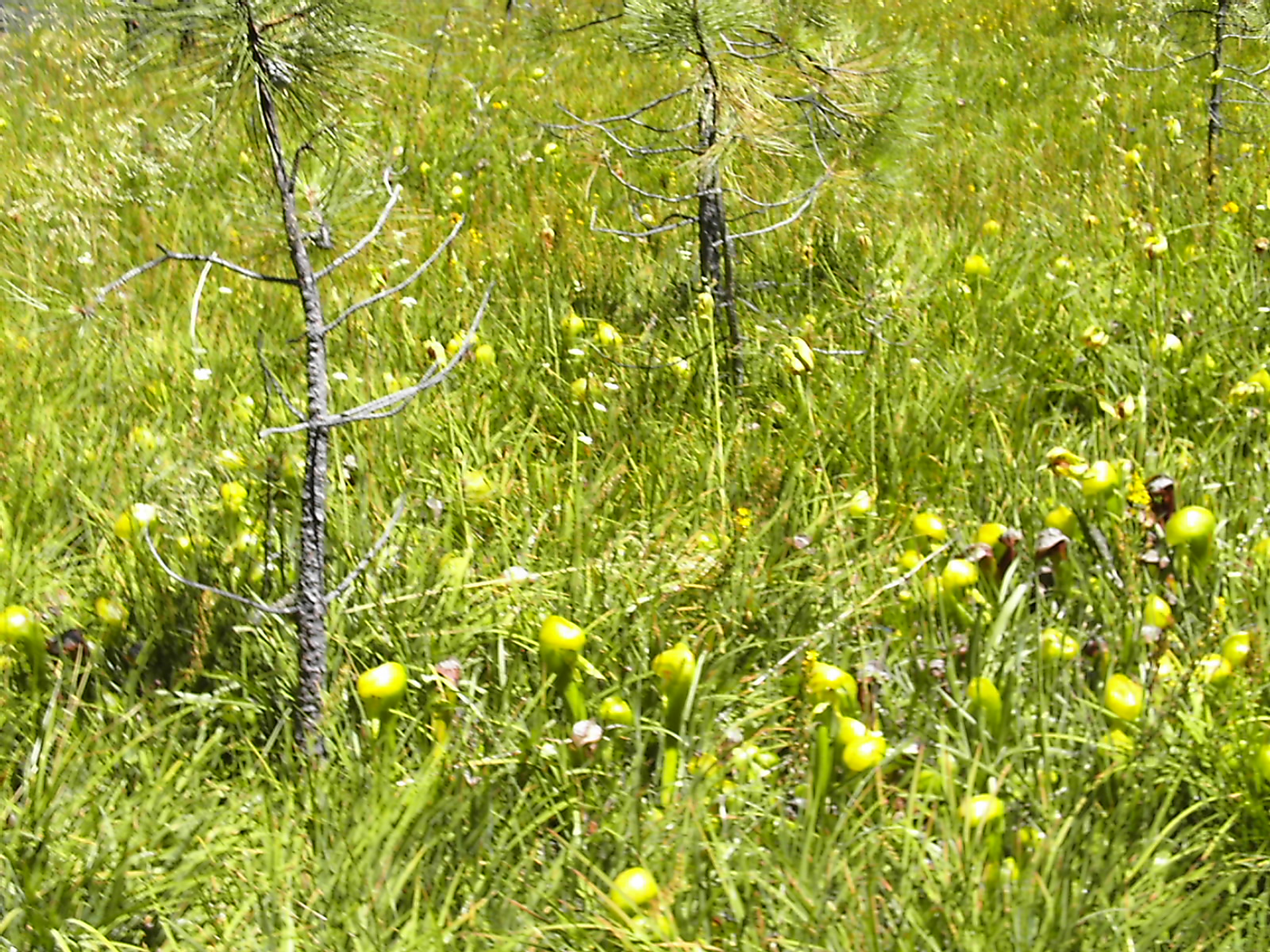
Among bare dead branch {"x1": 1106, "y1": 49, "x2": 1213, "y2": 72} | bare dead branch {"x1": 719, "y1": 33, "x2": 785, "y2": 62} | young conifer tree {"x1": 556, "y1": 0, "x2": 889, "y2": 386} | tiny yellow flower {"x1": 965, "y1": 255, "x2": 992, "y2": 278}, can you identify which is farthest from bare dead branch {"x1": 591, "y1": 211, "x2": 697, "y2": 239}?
bare dead branch {"x1": 1106, "y1": 49, "x2": 1213, "y2": 72}

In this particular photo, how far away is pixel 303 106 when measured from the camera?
1901mm

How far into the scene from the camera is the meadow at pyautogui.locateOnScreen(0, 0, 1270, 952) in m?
1.67

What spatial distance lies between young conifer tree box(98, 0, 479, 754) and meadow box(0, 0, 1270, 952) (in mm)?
54

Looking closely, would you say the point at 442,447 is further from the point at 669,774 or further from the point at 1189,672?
the point at 1189,672

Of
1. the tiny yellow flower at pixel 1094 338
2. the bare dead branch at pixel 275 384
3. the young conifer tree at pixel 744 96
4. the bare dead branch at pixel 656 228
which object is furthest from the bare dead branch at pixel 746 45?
the bare dead branch at pixel 275 384

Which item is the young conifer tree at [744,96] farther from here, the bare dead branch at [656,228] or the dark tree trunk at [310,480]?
the dark tree trunk at [310,480]

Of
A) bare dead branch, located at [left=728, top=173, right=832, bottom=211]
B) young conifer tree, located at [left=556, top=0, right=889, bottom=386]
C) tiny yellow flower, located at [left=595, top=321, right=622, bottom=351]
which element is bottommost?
tiny yellow flower, located at [left=595, top=321, right=622, bottom=351]

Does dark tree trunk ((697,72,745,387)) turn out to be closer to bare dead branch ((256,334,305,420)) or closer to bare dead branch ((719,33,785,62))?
bare dead branch ((719,33,785,62))

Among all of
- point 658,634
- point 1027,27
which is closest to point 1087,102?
point 1027,27

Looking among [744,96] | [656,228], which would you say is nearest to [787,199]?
[656,228]

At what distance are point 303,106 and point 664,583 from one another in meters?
1.17

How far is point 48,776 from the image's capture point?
194 centimetres

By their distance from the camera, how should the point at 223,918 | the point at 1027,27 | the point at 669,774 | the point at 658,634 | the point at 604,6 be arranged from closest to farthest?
the point at 223,918
the point at 669,774
the point at 658,634
the point at 1027,27
the point at 604,6

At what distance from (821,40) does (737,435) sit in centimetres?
132
